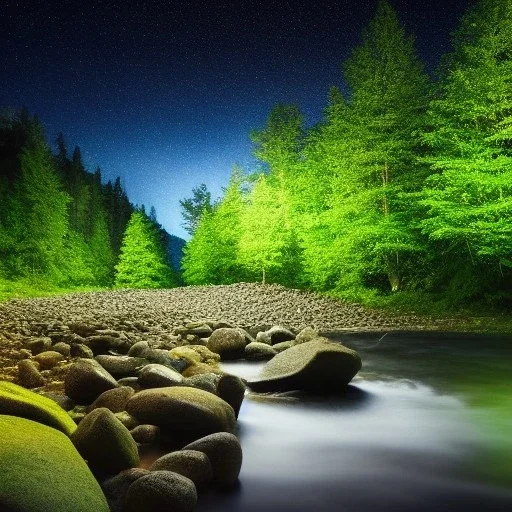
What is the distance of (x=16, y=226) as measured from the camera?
29.5 m

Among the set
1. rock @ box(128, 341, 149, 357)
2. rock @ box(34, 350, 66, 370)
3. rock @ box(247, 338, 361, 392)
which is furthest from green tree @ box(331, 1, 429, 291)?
rock @ box(34, 350, 66, 370)

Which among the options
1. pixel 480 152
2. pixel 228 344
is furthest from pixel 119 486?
A: pixel 480 152

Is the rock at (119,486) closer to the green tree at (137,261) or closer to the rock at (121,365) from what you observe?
the rock at (121,365)

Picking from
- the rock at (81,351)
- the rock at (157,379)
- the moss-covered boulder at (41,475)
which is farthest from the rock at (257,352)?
the moss-covered boulder at (41,475)

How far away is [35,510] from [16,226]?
1206 inches

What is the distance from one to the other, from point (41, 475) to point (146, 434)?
2.06m

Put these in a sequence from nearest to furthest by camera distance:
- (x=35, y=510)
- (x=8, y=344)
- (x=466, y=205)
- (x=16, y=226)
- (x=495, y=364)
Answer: (x=35, y=510), (x=8, y=344), (x=495, y=364), (x=466, y=205), (x=16, y=226)

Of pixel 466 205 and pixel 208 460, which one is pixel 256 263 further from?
pixel 208 460

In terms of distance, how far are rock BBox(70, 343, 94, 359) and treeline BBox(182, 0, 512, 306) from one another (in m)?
10.5

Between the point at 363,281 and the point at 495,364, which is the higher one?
the point at 363,281

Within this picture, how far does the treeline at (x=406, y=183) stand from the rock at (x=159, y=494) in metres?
11.9

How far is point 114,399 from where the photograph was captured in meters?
5.17

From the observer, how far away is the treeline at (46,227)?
29.5 m

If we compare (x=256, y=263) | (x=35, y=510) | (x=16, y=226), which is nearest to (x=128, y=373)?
(x=35, y=510)
